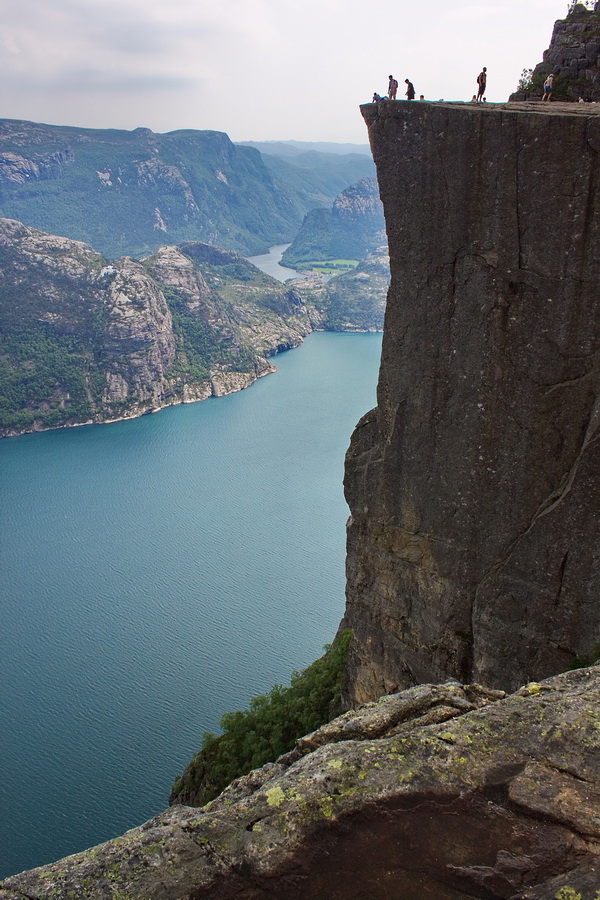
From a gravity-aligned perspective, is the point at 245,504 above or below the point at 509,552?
below

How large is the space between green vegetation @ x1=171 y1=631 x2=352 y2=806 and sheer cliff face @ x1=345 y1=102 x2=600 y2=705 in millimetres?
6468

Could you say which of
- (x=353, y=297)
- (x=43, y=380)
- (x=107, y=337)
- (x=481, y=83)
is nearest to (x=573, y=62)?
(x=481, y=83)

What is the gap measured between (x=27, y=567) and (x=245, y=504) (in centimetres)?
1696

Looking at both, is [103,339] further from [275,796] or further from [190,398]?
[275,796]

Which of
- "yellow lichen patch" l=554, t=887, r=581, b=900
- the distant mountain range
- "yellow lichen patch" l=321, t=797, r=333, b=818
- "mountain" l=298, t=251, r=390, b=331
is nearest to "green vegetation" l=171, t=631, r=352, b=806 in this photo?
"yellow lichen patch" l=321, t=797, r=333, b=818

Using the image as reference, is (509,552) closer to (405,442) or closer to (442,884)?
(405,442)

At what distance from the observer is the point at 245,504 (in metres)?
57.2

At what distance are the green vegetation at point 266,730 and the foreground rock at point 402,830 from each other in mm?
11849

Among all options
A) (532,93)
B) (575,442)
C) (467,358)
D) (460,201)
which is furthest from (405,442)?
(532,93)

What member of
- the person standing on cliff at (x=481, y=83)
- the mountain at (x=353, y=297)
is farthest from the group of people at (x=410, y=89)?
the mountain at (x=353, y=297)

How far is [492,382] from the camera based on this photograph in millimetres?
12203

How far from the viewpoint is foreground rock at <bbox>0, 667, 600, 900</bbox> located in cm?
613

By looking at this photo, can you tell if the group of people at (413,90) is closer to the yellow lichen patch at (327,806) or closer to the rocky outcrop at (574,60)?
the rocky outcrop at (574,60)

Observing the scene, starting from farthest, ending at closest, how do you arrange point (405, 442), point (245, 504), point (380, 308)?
point (380, 308)
point (245, 504)
point (405, 442)
